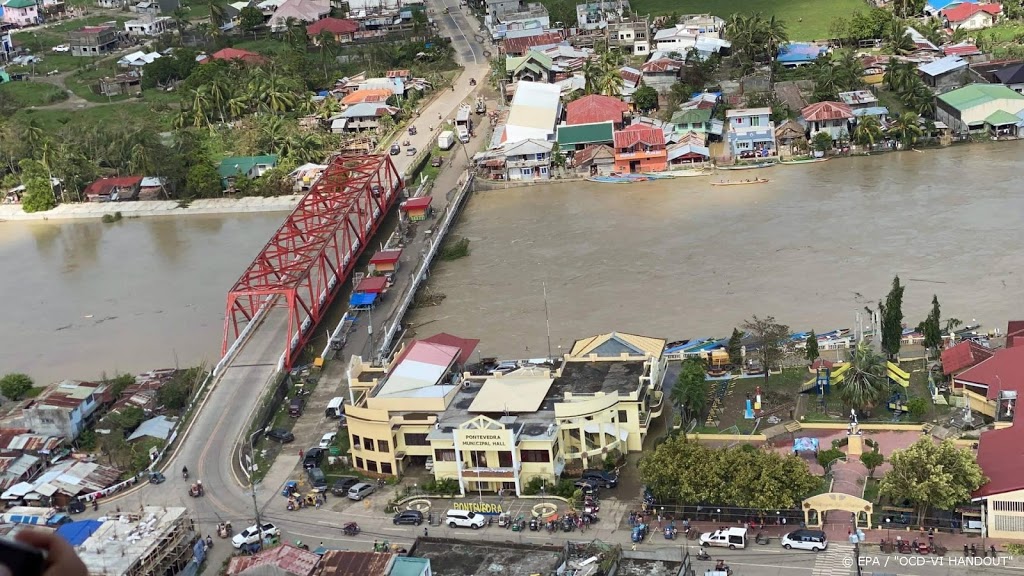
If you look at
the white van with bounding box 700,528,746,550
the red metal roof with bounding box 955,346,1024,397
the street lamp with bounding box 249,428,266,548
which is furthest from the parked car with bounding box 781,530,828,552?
the street lamp with bounding box 249,428,266,548

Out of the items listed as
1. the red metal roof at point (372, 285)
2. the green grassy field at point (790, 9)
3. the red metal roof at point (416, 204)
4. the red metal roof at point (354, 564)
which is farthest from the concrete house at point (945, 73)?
the red metal roof at point (354, 564)

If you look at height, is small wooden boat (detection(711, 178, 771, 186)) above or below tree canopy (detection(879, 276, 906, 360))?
below

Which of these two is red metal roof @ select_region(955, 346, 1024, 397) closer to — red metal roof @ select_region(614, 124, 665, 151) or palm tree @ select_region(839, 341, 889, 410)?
palm tree @ select_region(839, 341, 889, 410)

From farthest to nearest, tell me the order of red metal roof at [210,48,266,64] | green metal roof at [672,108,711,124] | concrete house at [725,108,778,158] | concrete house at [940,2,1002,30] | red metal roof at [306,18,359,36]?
red metal roof at [306,18,359,36], red metal roof at [210,48,266,64], concrete house at [940,2,1002,30], green metal roof at [672,108,711,124], concrete house at [725,108,778,158]

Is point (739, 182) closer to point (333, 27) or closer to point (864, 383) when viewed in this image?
point (864, 383)

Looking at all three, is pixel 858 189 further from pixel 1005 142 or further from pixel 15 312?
pixel 15 312

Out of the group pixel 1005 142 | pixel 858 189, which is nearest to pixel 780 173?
pixel 858 189

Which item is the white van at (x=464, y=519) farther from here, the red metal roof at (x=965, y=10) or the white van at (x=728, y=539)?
the red metal roof at (x=965, y=10)
